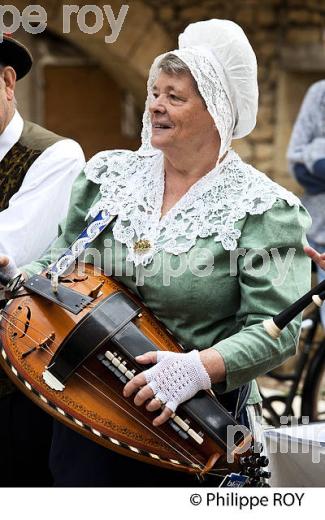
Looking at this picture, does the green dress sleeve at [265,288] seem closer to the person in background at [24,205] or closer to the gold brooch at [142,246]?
the gold brooch at [142,246]

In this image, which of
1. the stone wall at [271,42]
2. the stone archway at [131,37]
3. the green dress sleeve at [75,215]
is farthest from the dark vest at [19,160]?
the stone wall at [271,42]

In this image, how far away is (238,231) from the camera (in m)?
2.99

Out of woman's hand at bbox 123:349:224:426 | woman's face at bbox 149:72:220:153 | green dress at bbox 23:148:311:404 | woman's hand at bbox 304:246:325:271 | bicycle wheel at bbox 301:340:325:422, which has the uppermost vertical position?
woman's face at bbox 149:72:220:153

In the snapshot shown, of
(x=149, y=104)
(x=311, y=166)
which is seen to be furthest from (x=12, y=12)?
(x=149, y=104)

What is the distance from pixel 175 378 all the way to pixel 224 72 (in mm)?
820

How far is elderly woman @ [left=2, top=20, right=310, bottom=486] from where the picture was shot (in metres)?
2.91

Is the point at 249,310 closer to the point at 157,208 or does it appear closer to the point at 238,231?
the point at 238,231

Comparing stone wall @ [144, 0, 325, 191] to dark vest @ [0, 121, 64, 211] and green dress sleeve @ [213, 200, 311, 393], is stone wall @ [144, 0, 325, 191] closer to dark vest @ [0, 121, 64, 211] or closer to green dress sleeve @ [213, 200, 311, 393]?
dark vest @ [0, 121, 64, 211]

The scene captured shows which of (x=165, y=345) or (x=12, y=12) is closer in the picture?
(x=165, y=345)

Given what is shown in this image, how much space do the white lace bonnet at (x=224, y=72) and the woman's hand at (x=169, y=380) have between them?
0.59 metres

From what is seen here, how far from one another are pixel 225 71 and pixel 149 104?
223 mm

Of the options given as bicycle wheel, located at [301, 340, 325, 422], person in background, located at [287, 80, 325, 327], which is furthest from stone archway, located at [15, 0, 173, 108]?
bicycle wheel, located at [301, 340, 325, 422]

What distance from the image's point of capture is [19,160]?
12.4 ft

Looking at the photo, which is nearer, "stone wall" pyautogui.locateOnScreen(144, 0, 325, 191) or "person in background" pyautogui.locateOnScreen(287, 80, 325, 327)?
"person in background" pyautogui.locateOnScreen(287, 80, 325, 327)
